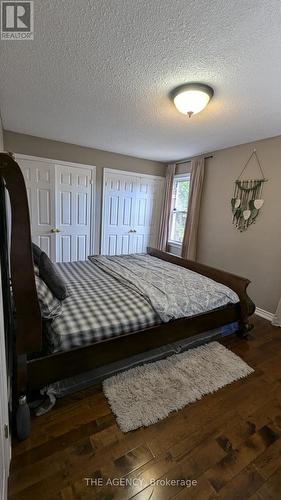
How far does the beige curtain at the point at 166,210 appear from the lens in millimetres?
4586

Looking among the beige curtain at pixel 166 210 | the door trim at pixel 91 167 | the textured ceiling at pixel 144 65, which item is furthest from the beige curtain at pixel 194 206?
the door trim at pixel 91 167

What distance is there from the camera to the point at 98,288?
216 centimetres

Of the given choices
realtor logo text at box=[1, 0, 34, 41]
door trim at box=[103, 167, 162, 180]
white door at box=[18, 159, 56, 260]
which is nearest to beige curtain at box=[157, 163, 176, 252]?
door trim at box=[103, 167, 162, 180]

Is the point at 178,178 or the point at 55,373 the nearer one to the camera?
the point at 55,373

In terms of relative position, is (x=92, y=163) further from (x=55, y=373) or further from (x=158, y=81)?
(x=55, y=373)

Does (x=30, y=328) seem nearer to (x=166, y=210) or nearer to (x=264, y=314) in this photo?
(x=264, y=314)

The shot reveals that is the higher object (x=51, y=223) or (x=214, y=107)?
(x=214, y=107)

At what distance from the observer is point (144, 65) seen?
159 centimetres

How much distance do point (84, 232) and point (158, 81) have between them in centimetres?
279

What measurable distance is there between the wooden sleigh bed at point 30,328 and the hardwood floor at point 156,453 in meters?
0.28

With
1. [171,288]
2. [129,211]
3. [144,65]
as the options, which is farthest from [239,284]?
[129,211]

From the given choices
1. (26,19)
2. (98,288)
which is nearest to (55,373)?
(98,288)

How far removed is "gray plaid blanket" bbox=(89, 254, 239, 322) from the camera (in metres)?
1.97

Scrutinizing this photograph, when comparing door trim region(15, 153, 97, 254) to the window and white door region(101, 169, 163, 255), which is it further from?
the window
